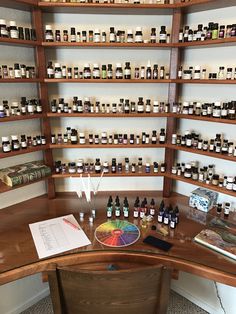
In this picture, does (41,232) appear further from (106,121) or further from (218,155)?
(218,155)

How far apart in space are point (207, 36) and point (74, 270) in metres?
1.33

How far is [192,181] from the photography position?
158cm

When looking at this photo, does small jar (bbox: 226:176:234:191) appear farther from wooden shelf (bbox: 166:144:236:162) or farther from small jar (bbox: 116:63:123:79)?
small jar (bbox: 116:63:123:79)

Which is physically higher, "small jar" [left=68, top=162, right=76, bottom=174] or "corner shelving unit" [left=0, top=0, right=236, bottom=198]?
"corner shelving unit" [left=0, top=0, right=236, bottom=198]

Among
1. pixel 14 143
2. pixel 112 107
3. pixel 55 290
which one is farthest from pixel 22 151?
pixel 55 290

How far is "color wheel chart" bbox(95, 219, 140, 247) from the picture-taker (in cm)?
128

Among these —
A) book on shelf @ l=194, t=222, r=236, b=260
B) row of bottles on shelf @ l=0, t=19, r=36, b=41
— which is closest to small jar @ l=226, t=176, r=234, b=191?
book on shelf @ l=194, t=222, r=236, b=260

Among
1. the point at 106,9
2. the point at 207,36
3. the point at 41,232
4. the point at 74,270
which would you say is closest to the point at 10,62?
the point at 106,9

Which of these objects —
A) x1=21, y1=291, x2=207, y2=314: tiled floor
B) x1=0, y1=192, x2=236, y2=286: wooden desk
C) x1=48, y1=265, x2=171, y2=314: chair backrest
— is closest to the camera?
x1=48, y1=265, x2=171, y2=314: chair backrest

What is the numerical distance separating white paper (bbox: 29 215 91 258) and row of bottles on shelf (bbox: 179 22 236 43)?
1235 millimetres

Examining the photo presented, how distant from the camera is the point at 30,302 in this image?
1.86 meters

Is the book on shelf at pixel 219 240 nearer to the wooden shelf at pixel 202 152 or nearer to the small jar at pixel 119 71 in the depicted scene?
the wooden shelf at pixel 202 152

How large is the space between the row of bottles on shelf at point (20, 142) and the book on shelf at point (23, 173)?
0.48 ft

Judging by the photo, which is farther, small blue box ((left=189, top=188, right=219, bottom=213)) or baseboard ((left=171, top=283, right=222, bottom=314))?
baseboard ((left=171, top=283, right=222, bottom=314))
